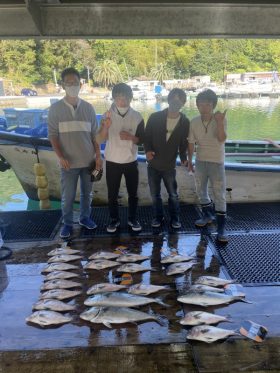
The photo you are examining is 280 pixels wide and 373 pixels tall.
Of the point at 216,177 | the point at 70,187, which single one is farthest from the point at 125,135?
the point at 216,177

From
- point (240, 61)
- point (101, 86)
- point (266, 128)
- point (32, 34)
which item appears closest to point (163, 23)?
point (32, 34)

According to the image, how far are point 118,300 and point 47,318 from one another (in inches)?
22.6

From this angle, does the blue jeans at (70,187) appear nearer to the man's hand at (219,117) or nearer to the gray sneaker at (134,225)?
the gray sneaker at (134,225)

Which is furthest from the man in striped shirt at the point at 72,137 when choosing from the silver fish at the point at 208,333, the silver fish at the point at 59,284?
the silver fish at the point at 208,333

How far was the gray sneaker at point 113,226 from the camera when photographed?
4.21 metres

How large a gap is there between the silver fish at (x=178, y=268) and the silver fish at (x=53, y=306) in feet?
3.31

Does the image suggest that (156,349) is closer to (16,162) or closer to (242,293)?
(242,293)

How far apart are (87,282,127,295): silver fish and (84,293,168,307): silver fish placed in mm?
120

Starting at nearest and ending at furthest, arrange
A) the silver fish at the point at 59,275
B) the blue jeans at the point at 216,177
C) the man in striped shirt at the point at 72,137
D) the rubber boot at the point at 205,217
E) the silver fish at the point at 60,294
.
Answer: the silver fish at the point at 60,294 → the silver fish at the point at 59,275 → the man in striped shirt at the point at 72,137 → the blue jeans at the point at 216,177 → the rubber boot at the point at 205,217

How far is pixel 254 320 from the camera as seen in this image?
256 centimetres

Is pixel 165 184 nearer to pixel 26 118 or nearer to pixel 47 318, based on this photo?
pixel 47 318

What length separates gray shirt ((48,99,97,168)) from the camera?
3.78 meters

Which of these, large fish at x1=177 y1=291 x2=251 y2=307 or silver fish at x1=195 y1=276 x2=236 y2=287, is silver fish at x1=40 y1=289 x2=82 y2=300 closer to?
large fish at x1=177 y1=291 x2=251 y2=307

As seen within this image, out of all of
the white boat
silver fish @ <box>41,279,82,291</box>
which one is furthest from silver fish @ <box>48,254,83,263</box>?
the white boat
